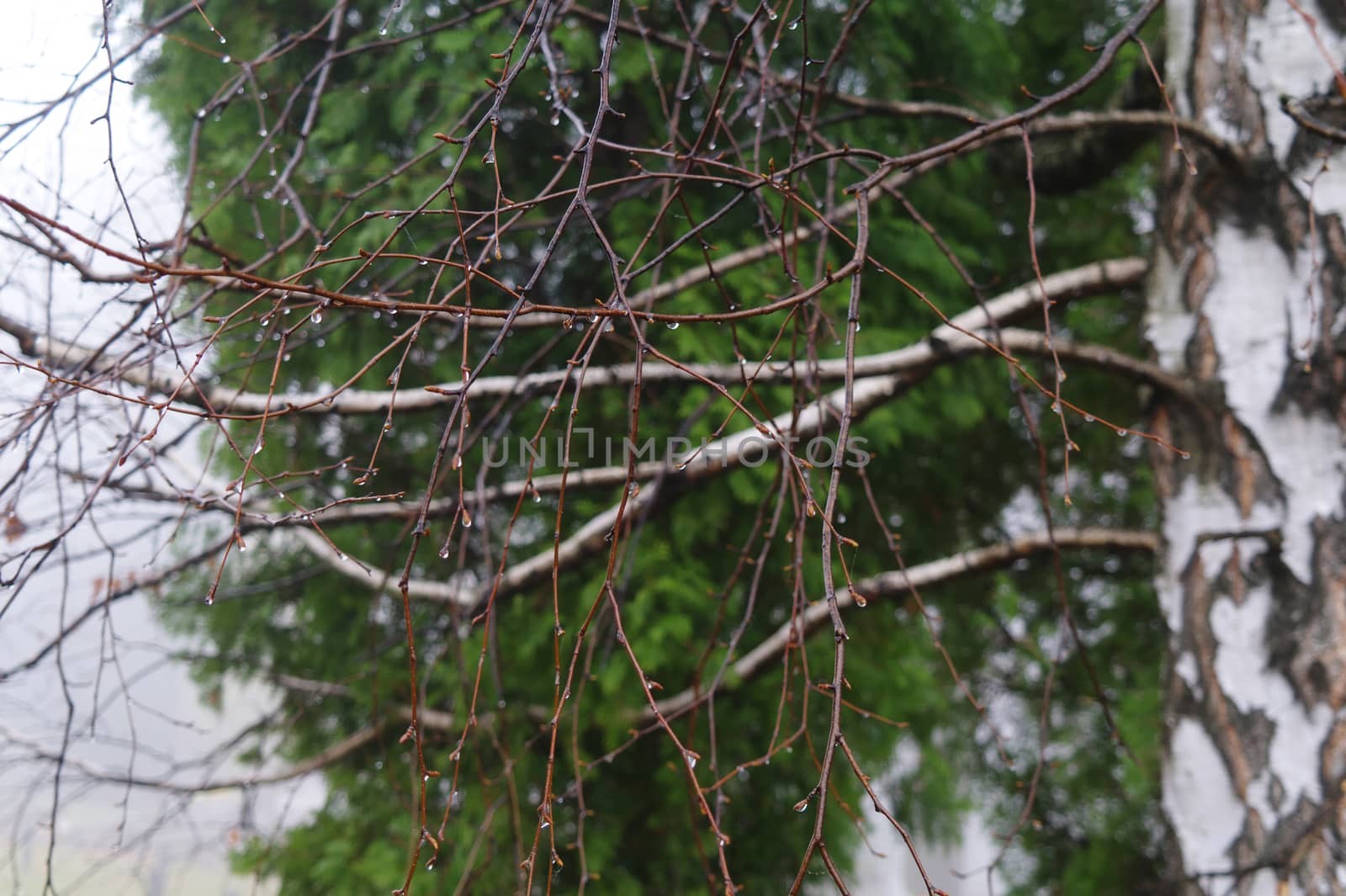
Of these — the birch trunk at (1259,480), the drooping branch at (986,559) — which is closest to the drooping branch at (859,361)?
the birch trunk at (1259,480)

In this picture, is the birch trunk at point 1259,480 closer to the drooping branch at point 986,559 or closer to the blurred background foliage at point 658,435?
the drooping branch at point 986,559

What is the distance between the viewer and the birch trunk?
4.95 ft

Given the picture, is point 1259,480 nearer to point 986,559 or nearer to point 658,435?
point 986,559

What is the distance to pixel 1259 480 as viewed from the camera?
164 cm

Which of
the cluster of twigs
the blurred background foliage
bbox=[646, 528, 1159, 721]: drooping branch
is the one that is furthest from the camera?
the blurred background foliage

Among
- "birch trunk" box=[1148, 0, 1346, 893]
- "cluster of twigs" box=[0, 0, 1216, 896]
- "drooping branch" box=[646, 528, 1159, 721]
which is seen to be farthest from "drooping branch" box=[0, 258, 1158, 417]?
"drooping branch" box=[646, 528, 1159, 721]

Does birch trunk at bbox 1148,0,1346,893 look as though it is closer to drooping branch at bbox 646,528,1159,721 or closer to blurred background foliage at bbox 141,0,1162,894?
drooping branch at bbox 646,528,1159,721

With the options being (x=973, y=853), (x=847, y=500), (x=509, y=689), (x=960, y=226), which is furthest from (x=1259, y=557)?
(x=973, y=853)

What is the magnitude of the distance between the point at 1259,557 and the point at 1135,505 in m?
2.45

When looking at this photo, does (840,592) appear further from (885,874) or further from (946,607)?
(885,874)

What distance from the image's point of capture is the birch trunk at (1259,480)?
1.51 m

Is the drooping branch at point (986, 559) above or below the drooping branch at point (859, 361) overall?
below

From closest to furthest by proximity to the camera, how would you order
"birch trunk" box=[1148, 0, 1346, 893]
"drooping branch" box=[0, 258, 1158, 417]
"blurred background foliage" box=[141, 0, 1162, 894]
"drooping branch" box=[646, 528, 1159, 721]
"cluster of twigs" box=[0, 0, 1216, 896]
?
"cluster of twigs" box=[0, 0, 1216, 896] → "birch trunk" box=[1148, 0, 1346, 893] → "drooping branch" box=[0, 258, 1158, 417] → "drooping branch" box=[646, 528, 1159, 721] → "blurred background foliage" box=[141, 0, 1162, 894]

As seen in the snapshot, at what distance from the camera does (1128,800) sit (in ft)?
12.1
